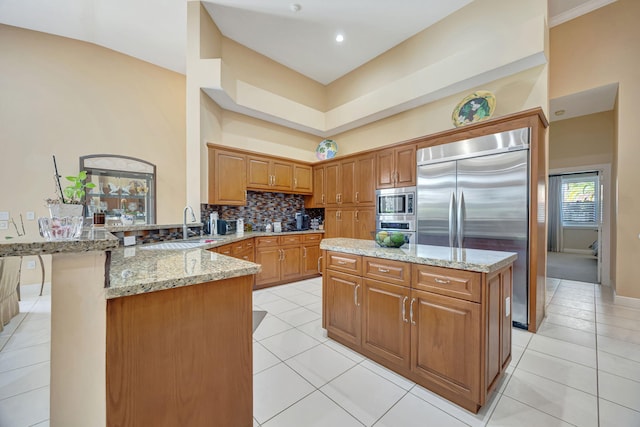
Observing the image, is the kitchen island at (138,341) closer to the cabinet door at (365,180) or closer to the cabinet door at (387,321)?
the cabinet door at (387,321)

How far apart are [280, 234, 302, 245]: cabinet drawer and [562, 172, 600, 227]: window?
27.4ft

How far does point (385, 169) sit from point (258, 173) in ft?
7.20

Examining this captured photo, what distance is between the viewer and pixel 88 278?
94 centimetres

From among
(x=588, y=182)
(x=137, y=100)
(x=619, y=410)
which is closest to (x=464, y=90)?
(x=619, y=410)

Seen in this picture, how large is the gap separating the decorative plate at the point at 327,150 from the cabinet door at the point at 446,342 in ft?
12.9

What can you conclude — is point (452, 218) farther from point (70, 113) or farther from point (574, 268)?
point (70, 113)

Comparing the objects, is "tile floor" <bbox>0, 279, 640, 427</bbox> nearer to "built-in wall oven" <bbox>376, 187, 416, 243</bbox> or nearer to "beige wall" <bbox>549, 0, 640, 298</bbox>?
"beige wall" <bbox>549, 0, 640, 298</bbox>

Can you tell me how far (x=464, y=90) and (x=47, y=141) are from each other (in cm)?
642

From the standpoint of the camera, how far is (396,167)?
12.4 ft

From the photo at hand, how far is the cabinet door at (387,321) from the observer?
1.81 m

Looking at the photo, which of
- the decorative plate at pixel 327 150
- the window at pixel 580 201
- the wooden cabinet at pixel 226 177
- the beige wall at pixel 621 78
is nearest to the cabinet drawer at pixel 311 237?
the wooden cabinet at pixel 226 177

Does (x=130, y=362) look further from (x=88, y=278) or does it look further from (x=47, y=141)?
(x=47, y=141)

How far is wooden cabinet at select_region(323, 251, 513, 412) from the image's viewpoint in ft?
4.87

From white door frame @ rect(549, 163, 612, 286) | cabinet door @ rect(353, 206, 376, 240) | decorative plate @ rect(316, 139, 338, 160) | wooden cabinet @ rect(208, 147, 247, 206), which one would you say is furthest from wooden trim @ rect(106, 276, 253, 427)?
white door frame @ rect(549, 163, 612, 286)
